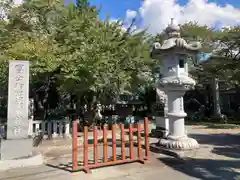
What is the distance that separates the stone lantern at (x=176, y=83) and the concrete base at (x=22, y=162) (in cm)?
415

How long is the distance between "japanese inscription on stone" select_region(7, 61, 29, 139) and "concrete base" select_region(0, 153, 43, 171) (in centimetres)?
63

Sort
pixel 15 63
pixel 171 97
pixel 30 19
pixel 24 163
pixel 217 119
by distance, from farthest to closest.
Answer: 1. pixel 217 119
2. pixel 30 19
3. pixel 171 97
4. pixel 15 63
5. pixel 24 163

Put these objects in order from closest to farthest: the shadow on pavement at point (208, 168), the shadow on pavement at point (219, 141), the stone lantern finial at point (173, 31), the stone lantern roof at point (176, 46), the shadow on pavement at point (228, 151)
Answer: the shadow on pavement at point (208, 168), the shadow on pavement at point (228, 151), the stone lantern roof at point (176, 46), the stone lantern finial at point (173, 31), the shadow on pavement at point (219, 141)

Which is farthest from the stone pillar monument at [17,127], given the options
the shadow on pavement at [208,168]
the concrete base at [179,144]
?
the concrete base at [179,144]

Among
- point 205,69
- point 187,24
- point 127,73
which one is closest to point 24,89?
point 127,73

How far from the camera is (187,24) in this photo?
2581 cm

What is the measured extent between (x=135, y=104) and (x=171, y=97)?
20.5m

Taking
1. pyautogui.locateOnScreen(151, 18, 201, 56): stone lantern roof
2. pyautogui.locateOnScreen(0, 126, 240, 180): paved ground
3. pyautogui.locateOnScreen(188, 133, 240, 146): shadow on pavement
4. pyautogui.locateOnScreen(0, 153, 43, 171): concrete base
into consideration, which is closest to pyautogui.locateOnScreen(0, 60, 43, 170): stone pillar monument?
pyautogui.locateOnScreen(0, 153, 43, 171): concrete base

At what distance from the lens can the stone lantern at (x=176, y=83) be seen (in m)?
8.27

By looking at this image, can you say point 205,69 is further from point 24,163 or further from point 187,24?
point 24,163


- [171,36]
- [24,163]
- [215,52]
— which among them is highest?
[215,52]

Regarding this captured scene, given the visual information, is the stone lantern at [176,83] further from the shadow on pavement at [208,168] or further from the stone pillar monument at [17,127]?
the stone pillar monument at [17,127]

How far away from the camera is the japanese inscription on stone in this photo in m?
6.90

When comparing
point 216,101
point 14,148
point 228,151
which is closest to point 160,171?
point 228,151
